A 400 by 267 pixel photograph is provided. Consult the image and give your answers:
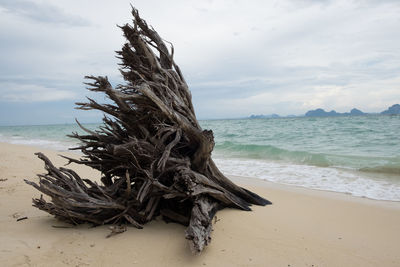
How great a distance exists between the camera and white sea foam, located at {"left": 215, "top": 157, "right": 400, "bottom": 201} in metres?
5.73

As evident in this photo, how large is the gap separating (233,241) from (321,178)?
4.84 m

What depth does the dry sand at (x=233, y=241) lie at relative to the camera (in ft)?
8.73

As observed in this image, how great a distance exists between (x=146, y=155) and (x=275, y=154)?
950 cm

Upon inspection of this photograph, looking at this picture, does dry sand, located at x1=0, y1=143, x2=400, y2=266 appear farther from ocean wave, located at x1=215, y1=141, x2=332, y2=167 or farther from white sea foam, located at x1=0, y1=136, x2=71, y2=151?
white sea foam, located at x1=0, y1=136, x2=71, y2=151

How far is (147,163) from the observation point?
365 centimetres

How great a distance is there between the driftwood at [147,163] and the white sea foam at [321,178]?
2.97 meters

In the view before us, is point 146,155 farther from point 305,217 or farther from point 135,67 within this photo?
point 305,217

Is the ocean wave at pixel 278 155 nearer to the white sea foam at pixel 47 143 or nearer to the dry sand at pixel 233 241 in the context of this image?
the dry sand at pixel 233 241

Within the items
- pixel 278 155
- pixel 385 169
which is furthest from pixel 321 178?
pixel 278 155

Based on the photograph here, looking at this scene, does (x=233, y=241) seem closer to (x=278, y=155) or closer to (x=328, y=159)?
(x=328, y=159)

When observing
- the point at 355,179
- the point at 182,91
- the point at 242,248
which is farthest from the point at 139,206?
the point at 355,179

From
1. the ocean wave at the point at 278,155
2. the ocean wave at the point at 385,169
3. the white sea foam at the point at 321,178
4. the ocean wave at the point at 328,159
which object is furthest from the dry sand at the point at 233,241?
the ocean wave at the point at 278,155

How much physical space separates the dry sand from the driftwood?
230mm

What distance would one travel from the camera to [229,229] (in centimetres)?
343
